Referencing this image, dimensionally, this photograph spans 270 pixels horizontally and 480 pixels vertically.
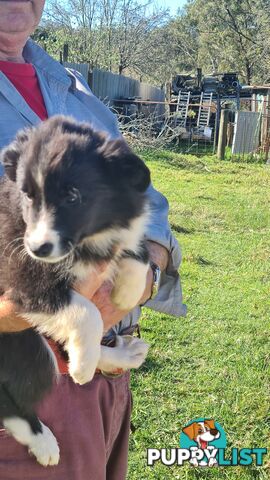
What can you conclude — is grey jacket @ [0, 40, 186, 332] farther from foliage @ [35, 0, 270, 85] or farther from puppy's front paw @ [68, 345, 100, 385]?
foliage @ [35, 0, 270, 85]

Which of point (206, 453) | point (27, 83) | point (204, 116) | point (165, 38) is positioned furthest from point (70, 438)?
point (165, 38)

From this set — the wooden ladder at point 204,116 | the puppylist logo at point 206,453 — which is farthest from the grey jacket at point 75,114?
the wooden ladder at point 204,116

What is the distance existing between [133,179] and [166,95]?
96.1 feet

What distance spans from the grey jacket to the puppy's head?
19cm

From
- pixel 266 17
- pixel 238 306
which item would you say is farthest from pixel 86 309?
pixel 266 17

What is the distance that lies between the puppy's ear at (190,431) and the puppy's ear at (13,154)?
3.04 metres

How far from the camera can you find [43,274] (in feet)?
6.82

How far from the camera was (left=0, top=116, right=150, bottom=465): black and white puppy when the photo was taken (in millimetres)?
1921

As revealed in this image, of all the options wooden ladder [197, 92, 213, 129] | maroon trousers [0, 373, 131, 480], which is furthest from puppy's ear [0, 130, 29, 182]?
wooden ladder [197, 92, 213, 129]

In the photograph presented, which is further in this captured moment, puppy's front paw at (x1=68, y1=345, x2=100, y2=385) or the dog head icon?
the dog head icon

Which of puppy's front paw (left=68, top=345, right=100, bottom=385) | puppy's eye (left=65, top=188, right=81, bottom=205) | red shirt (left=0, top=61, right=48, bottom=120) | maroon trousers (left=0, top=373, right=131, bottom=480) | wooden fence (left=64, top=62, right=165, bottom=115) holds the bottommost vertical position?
maroon trousers (left=0, top=373, right=131, bottom=480)

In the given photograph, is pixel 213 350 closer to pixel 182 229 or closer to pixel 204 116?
pixel 182 229

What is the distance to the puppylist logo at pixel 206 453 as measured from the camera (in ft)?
13.5

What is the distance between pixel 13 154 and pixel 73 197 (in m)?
0.27
